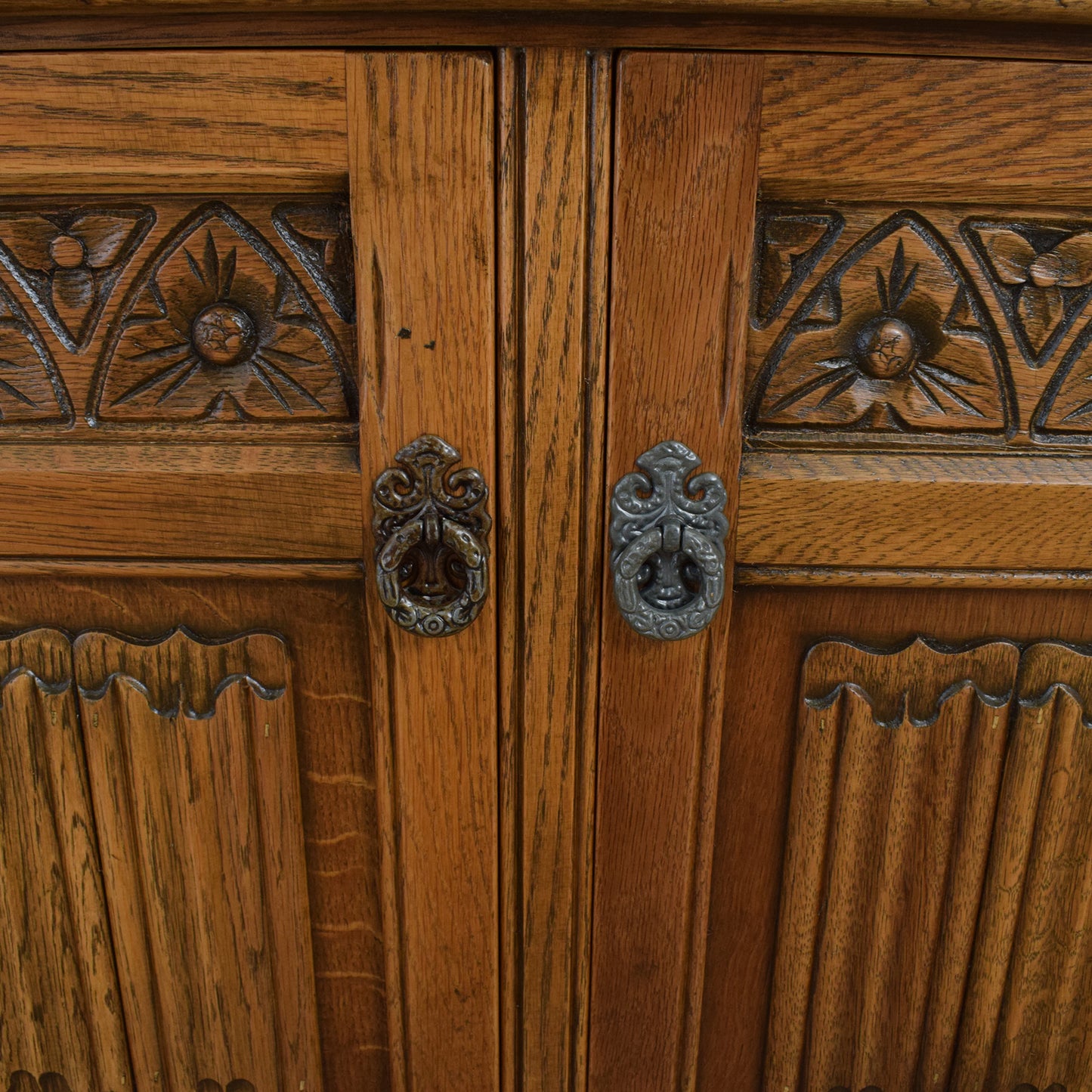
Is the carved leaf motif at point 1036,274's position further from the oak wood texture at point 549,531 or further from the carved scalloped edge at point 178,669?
the carved scalloped edge at point 178,669

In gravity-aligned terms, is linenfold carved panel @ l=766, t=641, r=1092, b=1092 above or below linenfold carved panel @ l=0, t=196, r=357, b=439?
below

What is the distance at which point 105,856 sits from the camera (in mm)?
504

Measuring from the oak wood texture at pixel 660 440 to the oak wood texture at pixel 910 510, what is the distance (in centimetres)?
3

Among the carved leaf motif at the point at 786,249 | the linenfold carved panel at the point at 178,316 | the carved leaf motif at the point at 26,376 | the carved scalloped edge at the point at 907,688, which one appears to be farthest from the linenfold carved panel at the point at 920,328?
the carved leaf motif at the point at 26,376

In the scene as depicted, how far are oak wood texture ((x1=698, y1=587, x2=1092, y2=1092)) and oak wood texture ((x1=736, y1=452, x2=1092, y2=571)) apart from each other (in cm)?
3

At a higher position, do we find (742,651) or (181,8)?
(181,8)

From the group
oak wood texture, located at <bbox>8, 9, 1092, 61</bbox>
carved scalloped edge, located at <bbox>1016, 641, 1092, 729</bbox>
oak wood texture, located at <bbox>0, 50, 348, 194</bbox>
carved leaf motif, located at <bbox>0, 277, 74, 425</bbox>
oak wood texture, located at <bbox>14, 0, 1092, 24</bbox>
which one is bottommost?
carved scalloped edge, located at <bbox>1016, 641, 1092, 729</bbox>

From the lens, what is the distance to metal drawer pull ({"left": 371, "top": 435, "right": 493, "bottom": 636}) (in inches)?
17.2

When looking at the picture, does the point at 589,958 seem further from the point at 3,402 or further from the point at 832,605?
the point at 3,402

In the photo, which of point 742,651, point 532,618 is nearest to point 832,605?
point 742,651

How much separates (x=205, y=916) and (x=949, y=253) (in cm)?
55

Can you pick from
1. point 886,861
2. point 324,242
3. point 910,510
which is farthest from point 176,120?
point 886,861

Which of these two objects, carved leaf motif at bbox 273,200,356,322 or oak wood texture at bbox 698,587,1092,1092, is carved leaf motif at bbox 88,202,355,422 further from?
oak wood texture at bbox 698,587,1092,1092

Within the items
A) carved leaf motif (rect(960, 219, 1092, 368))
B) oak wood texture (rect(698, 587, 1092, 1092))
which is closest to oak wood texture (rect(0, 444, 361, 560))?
oak wood texture (rect(698, 587, 1092, 1092))
